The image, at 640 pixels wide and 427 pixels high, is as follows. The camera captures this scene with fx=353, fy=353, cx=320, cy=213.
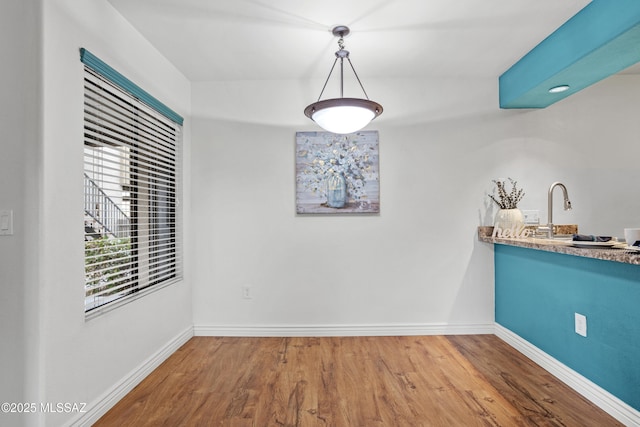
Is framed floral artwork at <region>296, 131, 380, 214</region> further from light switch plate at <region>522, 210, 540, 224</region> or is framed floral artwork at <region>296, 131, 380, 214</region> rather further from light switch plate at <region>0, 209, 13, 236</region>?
light switch plate at <region>0, 209, 13, 236</region>

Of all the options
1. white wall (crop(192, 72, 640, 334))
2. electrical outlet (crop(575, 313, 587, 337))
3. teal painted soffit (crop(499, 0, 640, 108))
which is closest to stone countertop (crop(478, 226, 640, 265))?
electrical outlet (crop(575, 313, 587, 337))

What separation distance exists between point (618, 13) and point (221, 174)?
3.09 m

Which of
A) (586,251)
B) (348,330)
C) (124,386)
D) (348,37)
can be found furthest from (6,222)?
(586,251)

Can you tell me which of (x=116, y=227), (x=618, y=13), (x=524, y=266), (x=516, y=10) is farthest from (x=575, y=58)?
(x=116, y=227)

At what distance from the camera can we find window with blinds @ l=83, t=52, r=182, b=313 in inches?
80.6

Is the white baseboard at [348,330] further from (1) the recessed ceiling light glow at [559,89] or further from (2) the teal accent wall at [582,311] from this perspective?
(1) the recessed ceiling light glow at [559,89]

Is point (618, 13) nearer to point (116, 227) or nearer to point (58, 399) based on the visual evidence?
point (116, 227)

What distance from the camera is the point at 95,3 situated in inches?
81.1

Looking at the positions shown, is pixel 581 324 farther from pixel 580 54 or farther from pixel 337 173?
pixel 337 173

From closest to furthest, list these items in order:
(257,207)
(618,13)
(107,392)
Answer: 1. (618,13)
2. (107,392)
3. (257,207)

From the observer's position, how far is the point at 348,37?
264cm

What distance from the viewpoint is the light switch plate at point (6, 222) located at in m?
1.54

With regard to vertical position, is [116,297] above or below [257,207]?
below

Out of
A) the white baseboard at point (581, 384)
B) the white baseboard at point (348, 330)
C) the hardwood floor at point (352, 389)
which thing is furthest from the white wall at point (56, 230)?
the white baseboard at point (581, 384)
